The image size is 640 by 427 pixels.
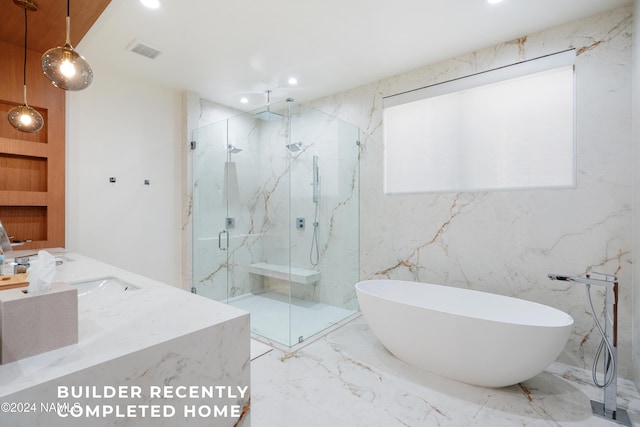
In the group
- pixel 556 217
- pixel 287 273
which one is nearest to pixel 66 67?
pixel 287 273

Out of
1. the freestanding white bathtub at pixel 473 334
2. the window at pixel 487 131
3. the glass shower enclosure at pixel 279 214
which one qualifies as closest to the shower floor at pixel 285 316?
the glass shower enclosure at pixel 279 214

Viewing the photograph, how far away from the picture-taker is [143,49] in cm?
271

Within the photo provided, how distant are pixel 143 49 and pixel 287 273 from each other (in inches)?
104

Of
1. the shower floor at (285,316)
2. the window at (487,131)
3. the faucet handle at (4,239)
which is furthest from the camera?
the shower floor at (285,316)

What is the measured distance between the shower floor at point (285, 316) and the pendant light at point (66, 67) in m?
2.39

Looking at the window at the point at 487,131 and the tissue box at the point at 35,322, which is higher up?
the window at the point at 487,131

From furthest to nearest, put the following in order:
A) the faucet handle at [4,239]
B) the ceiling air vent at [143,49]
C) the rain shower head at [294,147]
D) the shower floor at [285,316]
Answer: the rain shower head at [294,147]
the shower floor at [285,316]
the ceiling air vent at [143,49]
the faucet handle at [4,239]

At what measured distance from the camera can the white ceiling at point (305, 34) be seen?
7.06 feet

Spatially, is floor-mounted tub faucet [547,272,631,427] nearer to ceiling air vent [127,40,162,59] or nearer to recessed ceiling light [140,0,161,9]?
recessed ceiling light [140,0,161,9]

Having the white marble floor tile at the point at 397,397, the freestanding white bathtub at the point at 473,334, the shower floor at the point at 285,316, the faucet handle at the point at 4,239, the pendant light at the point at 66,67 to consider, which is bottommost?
the white marble floor tile at the point at 397,397

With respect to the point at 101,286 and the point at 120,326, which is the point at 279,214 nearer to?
the point at 101,286

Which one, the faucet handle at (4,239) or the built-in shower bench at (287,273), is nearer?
the faucet handle at (4,239)

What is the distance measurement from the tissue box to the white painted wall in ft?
8.73

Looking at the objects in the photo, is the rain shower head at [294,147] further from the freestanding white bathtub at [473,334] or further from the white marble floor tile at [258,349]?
the white marble floor tile at [258,349]
